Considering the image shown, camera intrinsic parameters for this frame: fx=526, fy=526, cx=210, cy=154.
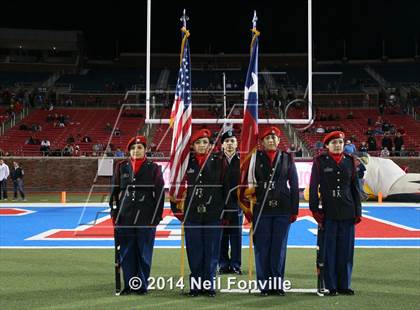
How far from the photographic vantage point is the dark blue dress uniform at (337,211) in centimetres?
533

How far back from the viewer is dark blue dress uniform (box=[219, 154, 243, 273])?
5.65 m

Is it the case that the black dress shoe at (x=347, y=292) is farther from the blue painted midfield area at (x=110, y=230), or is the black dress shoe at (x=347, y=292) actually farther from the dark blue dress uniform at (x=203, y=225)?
the blue painted midfield area at (x=110, y=230)

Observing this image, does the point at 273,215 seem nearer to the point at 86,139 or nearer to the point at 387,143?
the point at 387,143

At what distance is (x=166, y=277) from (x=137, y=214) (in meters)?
1.31

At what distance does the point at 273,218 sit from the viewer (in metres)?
5.29

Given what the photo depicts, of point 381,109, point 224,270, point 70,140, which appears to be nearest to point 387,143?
point 381,109

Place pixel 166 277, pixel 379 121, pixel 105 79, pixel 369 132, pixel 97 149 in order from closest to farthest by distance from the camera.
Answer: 1. pixel 166 277
2. pixel 97 149
3. pixel 369 132
4. pixel 379 121
5. pixel 105 79

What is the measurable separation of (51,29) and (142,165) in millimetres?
37395

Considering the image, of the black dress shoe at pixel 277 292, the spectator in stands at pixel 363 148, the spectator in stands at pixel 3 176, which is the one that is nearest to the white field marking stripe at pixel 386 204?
the spectator in stands at pixel 363 148

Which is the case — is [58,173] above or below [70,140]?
below

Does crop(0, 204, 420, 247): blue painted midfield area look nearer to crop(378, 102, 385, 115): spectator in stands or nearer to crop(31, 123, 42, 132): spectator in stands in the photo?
crop(31, 123, 42, 132): spectator in stands

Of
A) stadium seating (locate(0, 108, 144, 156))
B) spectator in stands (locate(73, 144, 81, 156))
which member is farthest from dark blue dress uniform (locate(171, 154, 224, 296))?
spectator in stands (locate(73, 144, 81, 156))

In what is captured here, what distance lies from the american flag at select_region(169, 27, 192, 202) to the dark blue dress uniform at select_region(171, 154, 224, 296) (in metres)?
0.18

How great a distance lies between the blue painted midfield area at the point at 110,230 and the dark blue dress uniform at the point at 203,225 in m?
2.71
